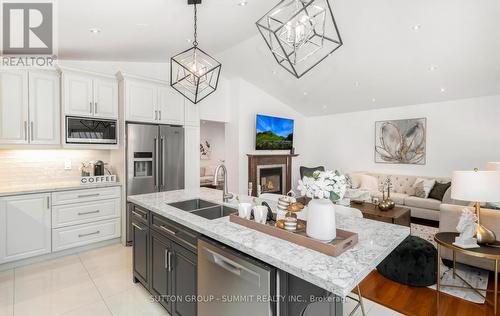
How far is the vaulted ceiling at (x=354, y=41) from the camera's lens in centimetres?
254

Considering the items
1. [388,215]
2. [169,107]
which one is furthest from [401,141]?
[169,107]

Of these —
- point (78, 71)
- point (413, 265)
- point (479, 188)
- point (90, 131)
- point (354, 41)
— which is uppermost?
point (354, 41)

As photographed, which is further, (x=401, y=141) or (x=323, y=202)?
(x=401, y=141)

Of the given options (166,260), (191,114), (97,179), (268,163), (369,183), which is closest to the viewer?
(166,260)

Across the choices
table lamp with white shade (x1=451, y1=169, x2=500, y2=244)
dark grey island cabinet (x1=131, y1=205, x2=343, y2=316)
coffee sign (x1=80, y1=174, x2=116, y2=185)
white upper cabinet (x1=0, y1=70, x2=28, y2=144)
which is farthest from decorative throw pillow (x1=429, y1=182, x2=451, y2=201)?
white upper cabinet (x1=0, y1=70, x2=28, y2=144)

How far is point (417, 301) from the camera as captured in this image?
2.27 m

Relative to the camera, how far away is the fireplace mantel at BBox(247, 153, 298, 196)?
5.52 metres

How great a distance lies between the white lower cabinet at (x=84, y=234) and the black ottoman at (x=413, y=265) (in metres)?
3.60

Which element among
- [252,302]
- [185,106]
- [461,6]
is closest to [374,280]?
[252,302]

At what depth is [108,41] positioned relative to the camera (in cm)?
298

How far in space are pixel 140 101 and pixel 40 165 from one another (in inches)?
63.3

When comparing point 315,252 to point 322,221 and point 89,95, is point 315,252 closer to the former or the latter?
point 322,221

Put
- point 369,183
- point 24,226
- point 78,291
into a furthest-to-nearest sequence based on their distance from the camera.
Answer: point 369,183
point 24,226
point 78,291

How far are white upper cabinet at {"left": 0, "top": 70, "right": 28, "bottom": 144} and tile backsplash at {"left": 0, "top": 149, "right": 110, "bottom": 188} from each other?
438mm
